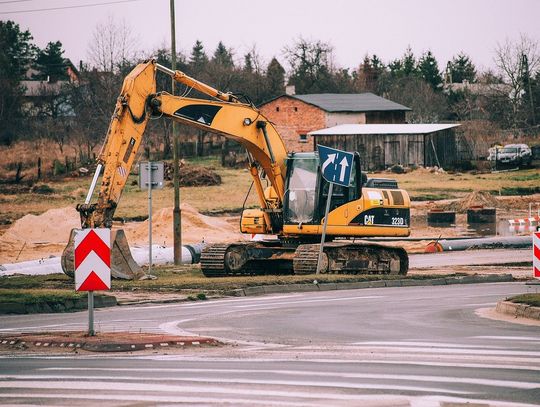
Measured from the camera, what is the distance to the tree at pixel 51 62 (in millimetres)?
131625

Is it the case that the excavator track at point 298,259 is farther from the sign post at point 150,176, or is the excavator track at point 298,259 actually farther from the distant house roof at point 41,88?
the distant house roof at point 41,88

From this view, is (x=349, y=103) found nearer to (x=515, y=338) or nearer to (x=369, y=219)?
(x=369, y=219)

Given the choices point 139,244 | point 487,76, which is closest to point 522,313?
point 139,244

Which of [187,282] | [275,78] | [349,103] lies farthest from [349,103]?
[187,282]

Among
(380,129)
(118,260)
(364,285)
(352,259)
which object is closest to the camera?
(364,285)

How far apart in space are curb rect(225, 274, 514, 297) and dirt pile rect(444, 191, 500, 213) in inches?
1116

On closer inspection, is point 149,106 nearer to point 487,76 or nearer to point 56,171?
point 56,171

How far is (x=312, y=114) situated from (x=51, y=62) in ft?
153

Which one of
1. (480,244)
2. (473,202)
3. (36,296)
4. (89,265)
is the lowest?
(480,244)

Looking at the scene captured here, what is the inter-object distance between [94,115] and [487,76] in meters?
57.6

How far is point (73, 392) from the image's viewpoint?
40.0 feet

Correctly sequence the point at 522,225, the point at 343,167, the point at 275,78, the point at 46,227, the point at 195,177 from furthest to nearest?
the point at 275,78 < the point at 195,177 < the point at 522,225 < the point at 46,227 < the point at 343,167

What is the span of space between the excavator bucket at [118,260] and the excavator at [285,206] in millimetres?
2370

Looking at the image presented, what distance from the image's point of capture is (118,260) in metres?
28.7
